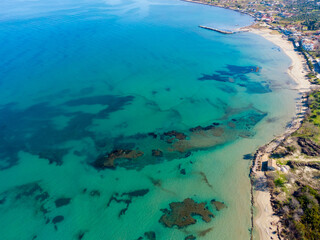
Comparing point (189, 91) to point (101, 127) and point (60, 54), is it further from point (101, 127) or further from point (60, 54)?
point (60, 54)

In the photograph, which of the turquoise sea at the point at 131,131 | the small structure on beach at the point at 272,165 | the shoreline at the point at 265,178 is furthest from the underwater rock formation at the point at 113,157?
the small structure on beach at the point at 272,165

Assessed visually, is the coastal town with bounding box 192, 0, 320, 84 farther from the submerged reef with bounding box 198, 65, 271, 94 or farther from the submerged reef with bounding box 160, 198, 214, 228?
the submerged reef with bounding box 160, 198, 214, 228

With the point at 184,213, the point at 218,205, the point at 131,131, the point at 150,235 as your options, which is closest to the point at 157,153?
the point at 131,131

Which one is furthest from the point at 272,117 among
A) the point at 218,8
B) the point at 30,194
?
the point at 218,8

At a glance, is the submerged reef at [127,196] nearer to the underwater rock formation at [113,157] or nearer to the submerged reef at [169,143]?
the submerged reef at [169,143]

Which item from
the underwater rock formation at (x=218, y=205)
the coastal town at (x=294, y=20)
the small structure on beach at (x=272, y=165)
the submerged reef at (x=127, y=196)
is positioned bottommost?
the submerged reef at (x=127, y=196)

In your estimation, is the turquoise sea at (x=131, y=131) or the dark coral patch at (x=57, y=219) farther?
the turquoise sea at (x=131, y=131)

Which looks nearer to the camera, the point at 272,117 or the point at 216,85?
the point at 272,117
